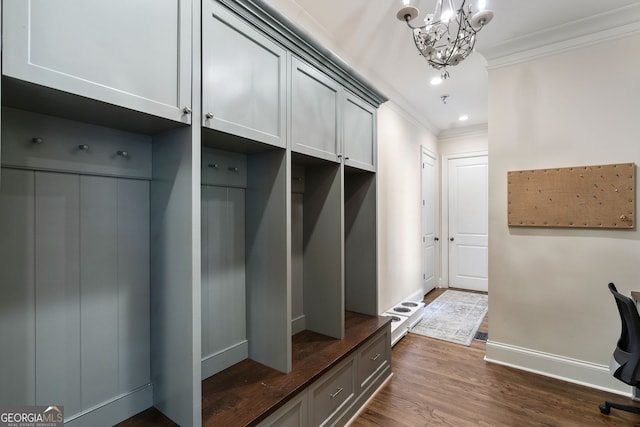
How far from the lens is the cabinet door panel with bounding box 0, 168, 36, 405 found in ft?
3.40

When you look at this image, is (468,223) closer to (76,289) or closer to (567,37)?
(567,37)

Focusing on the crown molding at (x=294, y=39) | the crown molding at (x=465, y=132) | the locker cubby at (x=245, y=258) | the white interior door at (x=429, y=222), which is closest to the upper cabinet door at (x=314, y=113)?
the crown molding at (x=294, y=39)

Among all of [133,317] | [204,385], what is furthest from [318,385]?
[133,317]

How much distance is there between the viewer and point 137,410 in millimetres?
1365

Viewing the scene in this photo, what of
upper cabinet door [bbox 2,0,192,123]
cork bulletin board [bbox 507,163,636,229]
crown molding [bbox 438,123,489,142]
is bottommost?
cork bulletin board [bbox 507,163,636,229]

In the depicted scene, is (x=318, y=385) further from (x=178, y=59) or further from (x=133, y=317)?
(x=178, y=59)

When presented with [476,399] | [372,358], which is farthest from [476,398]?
[372,358]

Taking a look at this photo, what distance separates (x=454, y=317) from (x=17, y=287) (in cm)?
436

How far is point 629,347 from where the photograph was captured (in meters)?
1.95

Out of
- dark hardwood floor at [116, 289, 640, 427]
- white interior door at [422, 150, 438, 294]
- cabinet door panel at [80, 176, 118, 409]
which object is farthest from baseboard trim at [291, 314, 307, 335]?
white interior door at [422, 150, 438, 294]

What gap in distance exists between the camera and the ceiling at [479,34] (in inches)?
87.7

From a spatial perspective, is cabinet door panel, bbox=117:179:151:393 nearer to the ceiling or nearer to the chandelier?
the ceiling

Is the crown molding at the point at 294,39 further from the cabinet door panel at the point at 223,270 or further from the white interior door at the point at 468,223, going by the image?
the white interior door at the point at 468,223

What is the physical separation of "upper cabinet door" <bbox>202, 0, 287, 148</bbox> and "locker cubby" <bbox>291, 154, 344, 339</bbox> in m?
0.57
